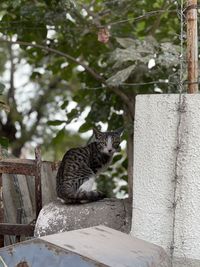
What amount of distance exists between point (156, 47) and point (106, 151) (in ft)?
3.13

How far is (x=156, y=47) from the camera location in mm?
4738

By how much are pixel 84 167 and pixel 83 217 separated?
0.89 metres

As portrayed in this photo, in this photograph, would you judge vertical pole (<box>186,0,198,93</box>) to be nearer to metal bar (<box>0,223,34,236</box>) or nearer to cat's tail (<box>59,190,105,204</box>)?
cat's tail (<box>59,190,105,204</box>)

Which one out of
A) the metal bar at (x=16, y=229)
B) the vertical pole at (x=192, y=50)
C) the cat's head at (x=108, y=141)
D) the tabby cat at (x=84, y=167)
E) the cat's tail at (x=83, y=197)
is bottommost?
the metal bar at (x=16, y=229)

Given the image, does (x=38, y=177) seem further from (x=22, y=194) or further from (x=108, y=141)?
(x=108, y=141)

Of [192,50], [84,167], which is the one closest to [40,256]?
[192,50]

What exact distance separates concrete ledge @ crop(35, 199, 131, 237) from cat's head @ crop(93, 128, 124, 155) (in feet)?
3.66

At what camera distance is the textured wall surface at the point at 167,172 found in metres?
2.76

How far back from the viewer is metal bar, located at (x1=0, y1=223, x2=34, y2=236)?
363 centimetres

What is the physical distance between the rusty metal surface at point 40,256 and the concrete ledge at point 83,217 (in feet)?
3.60

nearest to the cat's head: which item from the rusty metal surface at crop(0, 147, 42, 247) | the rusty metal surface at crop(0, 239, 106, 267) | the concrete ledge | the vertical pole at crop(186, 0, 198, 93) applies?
the rusty metal surface at crop(0, 147, 42, 247)

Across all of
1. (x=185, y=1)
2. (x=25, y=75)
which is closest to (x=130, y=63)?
(x=185, y=1)

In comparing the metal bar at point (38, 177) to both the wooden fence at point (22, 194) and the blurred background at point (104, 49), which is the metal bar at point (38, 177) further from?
the blurred background at point (104, 49)

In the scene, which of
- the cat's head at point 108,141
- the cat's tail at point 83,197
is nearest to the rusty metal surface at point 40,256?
the cat's tail at point 83,197
